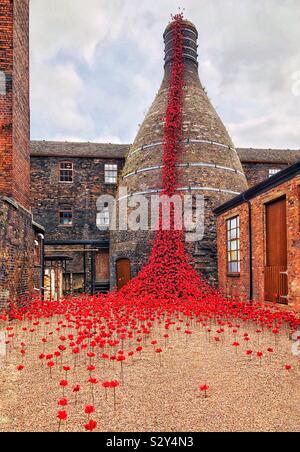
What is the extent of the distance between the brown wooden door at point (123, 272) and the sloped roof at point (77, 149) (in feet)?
A: 29.8

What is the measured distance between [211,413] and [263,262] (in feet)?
26.1

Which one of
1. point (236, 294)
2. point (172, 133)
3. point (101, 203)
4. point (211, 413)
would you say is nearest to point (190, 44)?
point (172, 133)

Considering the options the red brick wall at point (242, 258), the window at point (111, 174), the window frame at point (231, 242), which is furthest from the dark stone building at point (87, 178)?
the window frame at point (231, 242)

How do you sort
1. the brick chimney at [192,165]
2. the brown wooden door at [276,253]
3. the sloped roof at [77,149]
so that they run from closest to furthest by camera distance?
1. the brown wooden door at [276,253]
2. the brick chimney at [192,165]
3. the sloped roof at [77,149]

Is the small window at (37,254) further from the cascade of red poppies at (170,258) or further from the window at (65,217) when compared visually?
the window at (65,217)

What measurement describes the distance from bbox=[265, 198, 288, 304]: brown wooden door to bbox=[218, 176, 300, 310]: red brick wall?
22cm

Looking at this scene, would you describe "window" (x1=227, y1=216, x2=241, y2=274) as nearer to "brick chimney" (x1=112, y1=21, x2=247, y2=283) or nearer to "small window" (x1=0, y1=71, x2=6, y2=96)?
"brick chimney" (x1=112, y1=21, x2=247, y2=283)

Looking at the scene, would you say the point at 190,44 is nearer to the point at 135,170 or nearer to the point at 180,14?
the point at 180,14

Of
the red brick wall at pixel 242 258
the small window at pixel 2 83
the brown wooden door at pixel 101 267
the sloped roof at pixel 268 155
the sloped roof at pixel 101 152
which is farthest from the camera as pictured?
the sloped roof at pixel 268 155

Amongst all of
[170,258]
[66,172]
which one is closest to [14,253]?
[170,258]

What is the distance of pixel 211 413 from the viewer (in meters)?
3.96

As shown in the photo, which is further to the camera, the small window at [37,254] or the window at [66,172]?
the window at [66,172]

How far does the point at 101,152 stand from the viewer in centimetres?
2514

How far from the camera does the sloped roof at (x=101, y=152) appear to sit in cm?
2444
